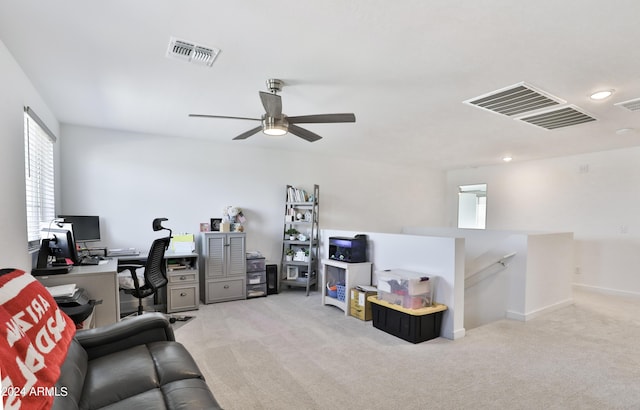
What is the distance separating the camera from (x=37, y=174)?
10.4 ft

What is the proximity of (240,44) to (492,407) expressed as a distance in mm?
3081

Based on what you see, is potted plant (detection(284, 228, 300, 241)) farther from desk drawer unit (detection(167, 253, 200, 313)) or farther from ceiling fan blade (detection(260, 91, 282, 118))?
ceiling fan blade (detection(260, 91, 282, 118))

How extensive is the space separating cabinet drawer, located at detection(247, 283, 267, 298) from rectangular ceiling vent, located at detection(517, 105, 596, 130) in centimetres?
423

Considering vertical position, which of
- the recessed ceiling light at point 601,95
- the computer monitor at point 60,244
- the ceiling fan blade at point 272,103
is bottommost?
the computer monitor at point 60,244

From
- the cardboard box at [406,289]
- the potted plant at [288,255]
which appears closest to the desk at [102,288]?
the cardboard box at [406,289]

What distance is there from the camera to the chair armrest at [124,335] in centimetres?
197

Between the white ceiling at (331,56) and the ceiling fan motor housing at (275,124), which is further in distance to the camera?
the ceiling fan motor housing at (275,124)

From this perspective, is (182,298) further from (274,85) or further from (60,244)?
Result: (274,85)

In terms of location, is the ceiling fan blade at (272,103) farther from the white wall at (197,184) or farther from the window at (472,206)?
the window at (472,206)

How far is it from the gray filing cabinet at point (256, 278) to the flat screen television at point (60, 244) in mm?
2411

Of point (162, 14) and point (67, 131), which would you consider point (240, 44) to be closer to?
point (162, 14)

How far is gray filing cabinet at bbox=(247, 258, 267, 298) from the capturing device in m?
4.94

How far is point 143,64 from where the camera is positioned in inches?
96.1

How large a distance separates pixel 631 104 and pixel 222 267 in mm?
5216
